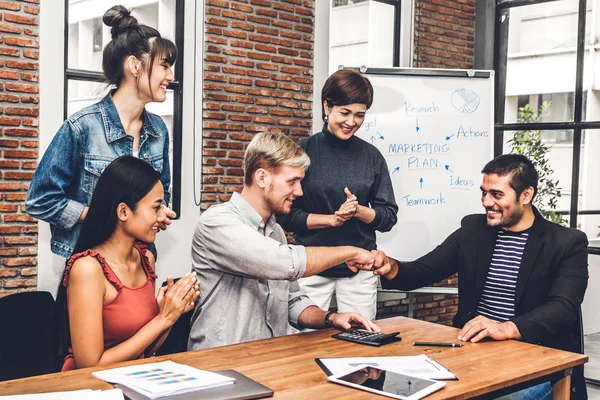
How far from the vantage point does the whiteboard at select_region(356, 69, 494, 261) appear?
4.79 m

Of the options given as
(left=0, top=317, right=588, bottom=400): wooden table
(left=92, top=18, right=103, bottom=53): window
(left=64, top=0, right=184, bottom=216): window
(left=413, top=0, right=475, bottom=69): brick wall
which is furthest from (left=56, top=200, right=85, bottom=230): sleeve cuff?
(left=413, top=0, right=475, bottom=69): brick wall

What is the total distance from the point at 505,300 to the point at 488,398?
0.99 m

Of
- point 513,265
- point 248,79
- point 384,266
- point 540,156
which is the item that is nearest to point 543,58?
point 540,156

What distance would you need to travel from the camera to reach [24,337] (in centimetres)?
298

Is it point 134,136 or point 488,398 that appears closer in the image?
point 488,398

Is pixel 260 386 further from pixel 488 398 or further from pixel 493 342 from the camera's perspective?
pixel 493 342

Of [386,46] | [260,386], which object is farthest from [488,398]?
[386,46]

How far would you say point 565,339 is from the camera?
9.78 ft

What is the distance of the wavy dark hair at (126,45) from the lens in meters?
3.18

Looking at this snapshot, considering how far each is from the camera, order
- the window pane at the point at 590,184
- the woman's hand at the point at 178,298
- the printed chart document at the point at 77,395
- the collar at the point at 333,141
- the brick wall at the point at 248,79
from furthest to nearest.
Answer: the window pane at the point at 590,184
the brick wall at the point at 248,79
the collar at the point at 333,141
the woman's hand at the point at 178,298
the printed chart document at the point at 77,395

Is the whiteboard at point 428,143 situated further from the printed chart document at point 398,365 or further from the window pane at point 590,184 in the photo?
the printed chart document at point 398,365

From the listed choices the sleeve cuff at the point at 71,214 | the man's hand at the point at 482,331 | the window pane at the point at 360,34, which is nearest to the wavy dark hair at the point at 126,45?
the sleeve cuff at the point at 71,214

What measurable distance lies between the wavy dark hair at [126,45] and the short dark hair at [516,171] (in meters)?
1.57

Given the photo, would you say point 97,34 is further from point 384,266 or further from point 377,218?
point 384,266
